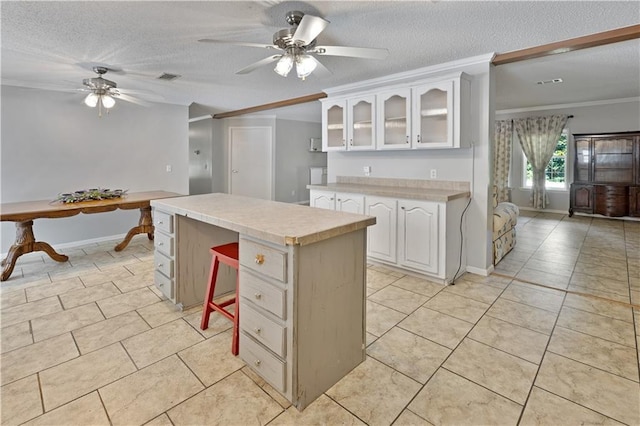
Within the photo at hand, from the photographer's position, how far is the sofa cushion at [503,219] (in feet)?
12.1

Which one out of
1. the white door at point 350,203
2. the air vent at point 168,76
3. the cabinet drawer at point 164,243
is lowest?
the cabinet drawer at point 164,243

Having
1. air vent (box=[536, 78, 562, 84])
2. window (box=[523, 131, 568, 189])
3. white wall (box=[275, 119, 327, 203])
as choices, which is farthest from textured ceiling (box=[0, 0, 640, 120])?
white wall (box=[275, 119, 327, 203])

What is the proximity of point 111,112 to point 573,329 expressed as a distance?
603cm

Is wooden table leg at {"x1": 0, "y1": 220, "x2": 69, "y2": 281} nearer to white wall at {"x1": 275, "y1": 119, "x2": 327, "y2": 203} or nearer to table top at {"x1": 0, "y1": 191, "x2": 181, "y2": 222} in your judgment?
table top at {"x1": 0, "y1": 191, "x2": 181, "y2": 222}

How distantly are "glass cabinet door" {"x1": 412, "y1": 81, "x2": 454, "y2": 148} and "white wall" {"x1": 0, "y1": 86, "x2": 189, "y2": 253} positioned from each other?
13.3 ft

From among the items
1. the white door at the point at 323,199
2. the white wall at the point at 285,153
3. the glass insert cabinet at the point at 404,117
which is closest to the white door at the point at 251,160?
the white wall at the point at 285,153

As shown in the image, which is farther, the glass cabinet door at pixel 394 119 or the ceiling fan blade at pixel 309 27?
the glass cabinet door at pixel 394 119

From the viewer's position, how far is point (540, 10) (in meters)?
2.34

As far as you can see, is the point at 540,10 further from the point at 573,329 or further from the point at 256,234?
the point at 256,234

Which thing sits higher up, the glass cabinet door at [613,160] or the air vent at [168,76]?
the air vent at [168,76]

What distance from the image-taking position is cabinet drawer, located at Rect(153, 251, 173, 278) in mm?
2670

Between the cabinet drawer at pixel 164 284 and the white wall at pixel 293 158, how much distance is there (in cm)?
482

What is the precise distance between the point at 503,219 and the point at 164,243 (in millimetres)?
3466

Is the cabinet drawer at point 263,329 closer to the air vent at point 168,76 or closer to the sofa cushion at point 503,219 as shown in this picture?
the sofa cushion at point 503,219
